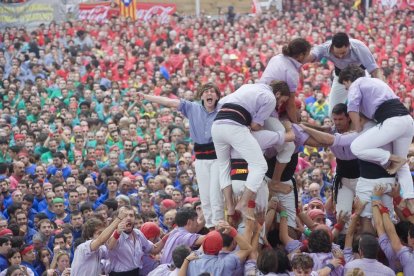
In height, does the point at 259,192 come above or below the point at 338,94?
below

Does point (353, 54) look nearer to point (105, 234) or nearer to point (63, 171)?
point (105, 234)

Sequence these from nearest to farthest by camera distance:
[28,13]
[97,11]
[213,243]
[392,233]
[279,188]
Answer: [213,243]
[392,233]
[279,188]
[28,13]
[97,11]

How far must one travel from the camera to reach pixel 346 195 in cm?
913

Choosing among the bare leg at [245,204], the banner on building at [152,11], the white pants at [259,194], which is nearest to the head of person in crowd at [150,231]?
the white pants at [259,194]

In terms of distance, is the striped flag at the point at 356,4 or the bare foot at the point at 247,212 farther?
the striped flag at the point at 356,4

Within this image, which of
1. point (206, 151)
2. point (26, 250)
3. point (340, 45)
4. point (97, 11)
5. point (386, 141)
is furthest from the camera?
point (97, 11)

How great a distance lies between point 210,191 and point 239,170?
18.2 inches

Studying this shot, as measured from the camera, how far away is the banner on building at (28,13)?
958 inches

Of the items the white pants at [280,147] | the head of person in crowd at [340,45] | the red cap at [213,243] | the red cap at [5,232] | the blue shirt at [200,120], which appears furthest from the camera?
the red cap at [5,232]

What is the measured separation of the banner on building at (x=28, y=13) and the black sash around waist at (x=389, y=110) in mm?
17253

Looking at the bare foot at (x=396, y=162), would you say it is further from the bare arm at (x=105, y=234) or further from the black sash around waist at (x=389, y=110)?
the bare arm at (x=105, y=234)

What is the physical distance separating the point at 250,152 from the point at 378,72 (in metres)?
1.79

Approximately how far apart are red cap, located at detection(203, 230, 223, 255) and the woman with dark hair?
3.55 ft

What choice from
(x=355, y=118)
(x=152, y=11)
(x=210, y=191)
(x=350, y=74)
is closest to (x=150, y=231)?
(x=210, y=191)
